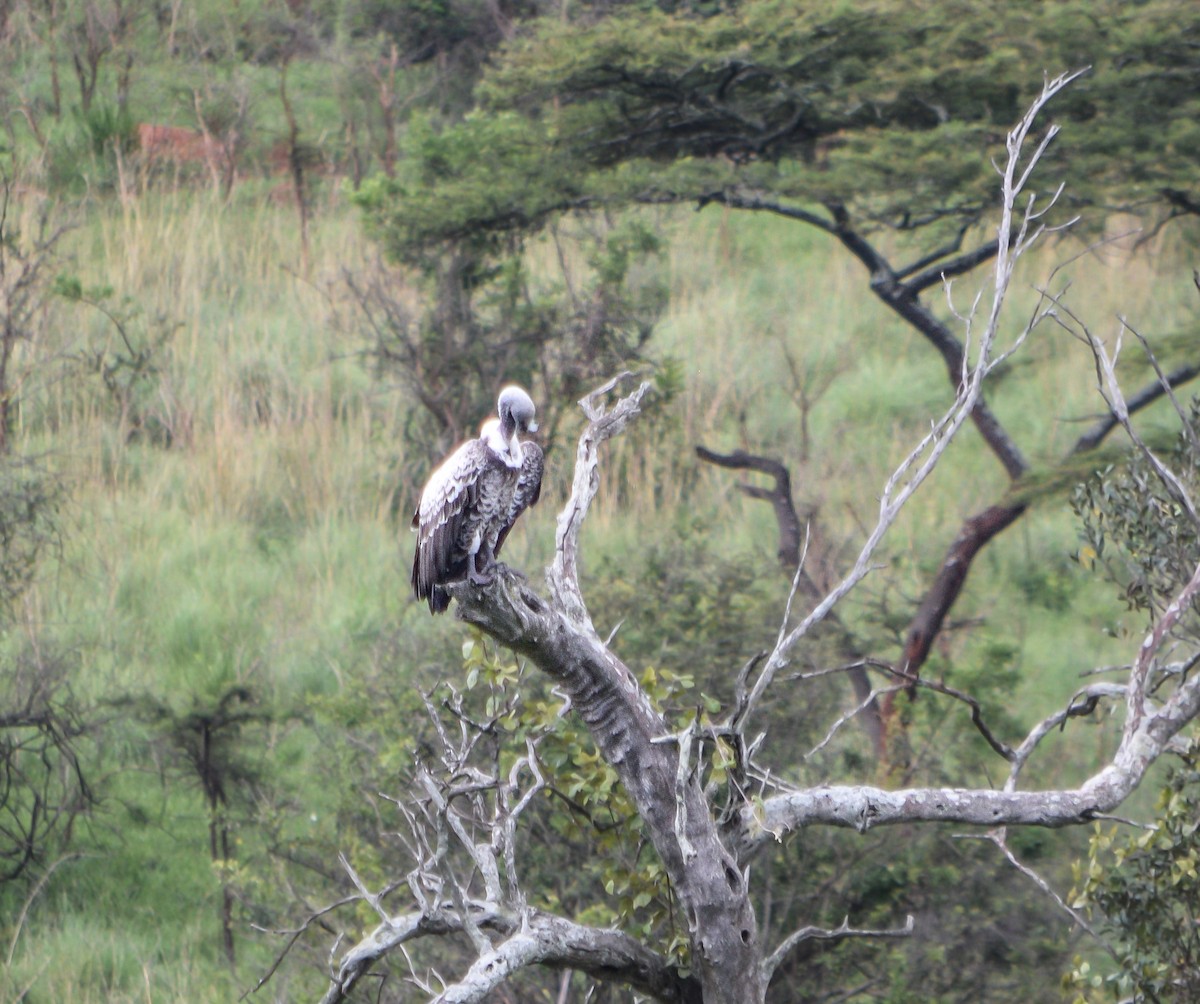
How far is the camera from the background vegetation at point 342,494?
622 centimetres

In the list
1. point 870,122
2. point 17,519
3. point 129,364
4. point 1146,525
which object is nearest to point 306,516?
point 129,364

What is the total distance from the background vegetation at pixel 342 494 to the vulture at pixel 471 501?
53 cm

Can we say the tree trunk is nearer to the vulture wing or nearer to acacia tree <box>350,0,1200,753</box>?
the vulture wing

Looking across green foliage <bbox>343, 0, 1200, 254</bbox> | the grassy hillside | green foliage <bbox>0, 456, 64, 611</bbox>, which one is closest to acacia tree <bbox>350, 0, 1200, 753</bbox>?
green foliage <bbox>343, 0, 1200, 254</bbox>

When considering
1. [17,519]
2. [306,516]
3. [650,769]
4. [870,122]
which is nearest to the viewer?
[650,769]

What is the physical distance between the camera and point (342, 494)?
35.1 feet

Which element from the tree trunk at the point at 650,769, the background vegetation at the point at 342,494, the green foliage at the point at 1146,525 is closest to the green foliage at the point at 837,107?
the background vegetation at the point at 342,494

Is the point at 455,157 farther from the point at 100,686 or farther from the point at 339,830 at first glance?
the point at 339,830

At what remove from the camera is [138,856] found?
314 inches

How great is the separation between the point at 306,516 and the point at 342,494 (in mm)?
283

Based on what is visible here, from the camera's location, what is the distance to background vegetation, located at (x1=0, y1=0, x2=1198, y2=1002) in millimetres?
6223

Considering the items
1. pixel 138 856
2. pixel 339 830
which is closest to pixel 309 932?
pixel 339 830

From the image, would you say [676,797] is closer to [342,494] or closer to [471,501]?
[471,501]

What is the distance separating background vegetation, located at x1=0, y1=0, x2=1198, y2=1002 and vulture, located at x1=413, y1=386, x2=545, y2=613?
53cm
